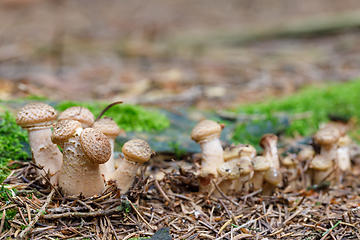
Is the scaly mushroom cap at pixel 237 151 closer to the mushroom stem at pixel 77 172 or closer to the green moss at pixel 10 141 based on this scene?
the mushroom stem at pixel 77 172

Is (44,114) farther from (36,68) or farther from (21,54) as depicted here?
(21,54)

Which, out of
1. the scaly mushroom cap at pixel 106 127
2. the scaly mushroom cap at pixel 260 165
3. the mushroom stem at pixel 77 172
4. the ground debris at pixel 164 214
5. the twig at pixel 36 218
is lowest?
the ground debris at pixel 164 214

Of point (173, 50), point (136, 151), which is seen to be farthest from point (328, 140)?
point (173, 50)

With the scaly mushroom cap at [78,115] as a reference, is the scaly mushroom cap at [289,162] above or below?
below

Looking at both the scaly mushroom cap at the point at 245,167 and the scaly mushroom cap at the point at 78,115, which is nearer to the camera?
the scaly mushroom cap at the point at 78,115

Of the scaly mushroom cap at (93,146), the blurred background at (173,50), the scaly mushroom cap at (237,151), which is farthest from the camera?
the blurred background at (173,50)

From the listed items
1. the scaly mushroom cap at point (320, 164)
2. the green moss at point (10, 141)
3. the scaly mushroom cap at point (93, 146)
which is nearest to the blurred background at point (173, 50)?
the green moss at point (10, 141)

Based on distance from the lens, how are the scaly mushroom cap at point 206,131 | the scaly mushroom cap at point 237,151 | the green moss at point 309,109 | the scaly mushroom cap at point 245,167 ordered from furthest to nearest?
the green moss at point 309,109 < the scaly mushroom cap at point 237,151 < the scaly mushroom cap at point 206,131 < the scaly mushroom cap at point 245,167
